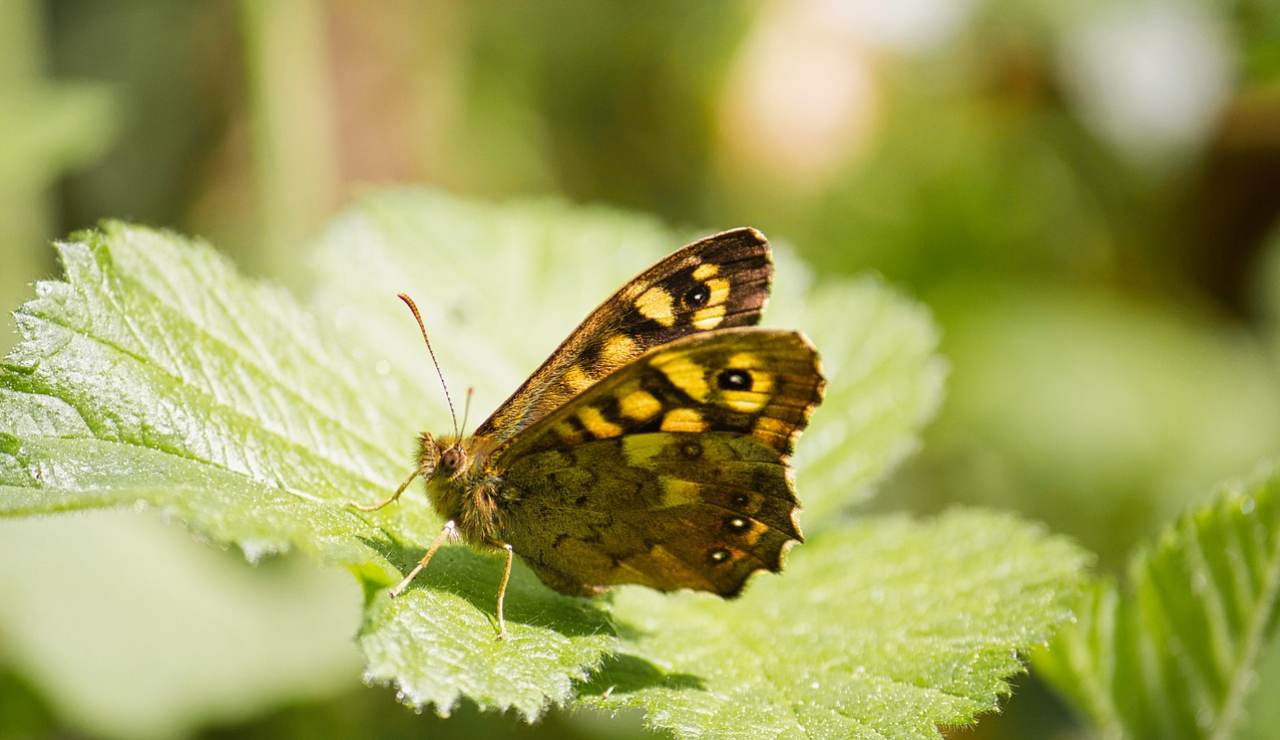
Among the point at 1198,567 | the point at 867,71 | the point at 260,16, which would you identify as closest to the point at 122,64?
the point at 260,16

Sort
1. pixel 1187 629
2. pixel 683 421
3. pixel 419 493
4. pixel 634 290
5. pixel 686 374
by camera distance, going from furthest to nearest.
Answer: pixel 1187 629
pixel 419 493
pixel 634 290
pixel 683 421
pixel 686 374

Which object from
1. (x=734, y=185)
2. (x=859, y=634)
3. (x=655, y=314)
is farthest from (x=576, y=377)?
(x=734, y=185)


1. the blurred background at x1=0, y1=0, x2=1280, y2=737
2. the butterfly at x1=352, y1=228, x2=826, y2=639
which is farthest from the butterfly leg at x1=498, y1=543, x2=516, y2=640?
the blurred background at x1=0, y1=0, x2=1280, y2=737

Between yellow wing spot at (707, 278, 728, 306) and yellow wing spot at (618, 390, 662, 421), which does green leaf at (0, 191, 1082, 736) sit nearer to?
yellow wing spot at (618, 390, 662, 421)

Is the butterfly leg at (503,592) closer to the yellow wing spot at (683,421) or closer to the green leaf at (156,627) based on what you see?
the yellow wing spot at (683,421)

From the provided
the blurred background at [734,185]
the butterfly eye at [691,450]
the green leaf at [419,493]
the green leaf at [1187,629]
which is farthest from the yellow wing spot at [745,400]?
the blurred background at [734,185]

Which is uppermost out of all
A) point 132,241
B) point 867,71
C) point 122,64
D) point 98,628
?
point 122,64

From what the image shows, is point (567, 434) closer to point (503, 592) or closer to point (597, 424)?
point (597, 424)

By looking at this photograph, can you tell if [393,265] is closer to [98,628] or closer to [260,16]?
[260,16]
